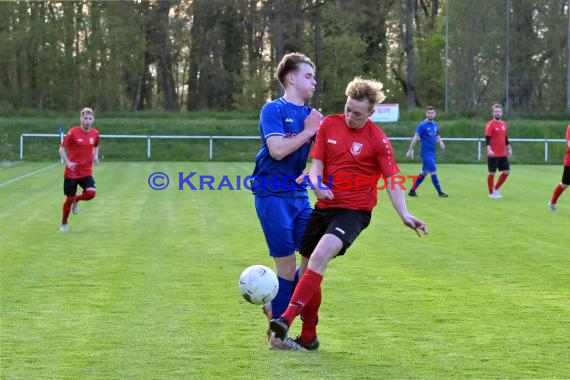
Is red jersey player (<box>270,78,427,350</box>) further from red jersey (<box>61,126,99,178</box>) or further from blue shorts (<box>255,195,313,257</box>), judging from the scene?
red jersey (<box>61,126,99,178</box>)

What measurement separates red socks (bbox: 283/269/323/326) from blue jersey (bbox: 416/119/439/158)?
1689 centimetres

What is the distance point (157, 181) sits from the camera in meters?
26.9

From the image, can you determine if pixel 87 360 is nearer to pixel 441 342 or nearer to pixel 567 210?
pixel 441 342

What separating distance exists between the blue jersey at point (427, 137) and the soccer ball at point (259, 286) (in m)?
16.7

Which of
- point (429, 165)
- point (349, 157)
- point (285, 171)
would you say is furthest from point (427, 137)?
point (349, 157)

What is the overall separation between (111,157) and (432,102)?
31143 mm

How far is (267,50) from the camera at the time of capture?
6756 centimetres

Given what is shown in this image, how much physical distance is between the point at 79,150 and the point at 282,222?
8976 millimetres

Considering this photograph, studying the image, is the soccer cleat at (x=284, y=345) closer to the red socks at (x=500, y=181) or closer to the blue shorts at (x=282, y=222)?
the blue shorts at (x=282, y=222)

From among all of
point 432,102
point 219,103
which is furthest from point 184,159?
point 432,102

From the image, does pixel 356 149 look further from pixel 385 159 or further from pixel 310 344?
pixel 310 344

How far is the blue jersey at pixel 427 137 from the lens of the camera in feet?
75.8

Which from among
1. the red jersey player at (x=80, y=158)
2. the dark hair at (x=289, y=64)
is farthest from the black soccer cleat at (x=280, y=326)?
the red jersey player at (x=80, y=158)

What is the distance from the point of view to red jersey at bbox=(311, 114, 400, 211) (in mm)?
6555
